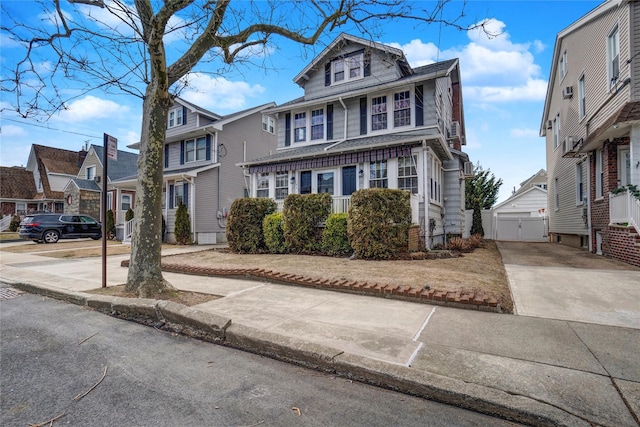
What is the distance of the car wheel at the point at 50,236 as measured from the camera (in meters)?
17.9

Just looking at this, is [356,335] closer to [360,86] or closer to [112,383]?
[112,383]

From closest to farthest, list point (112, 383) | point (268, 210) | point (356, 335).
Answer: point (112, 383), point (356, 335), point (268, 210)

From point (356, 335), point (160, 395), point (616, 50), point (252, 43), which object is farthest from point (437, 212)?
point (160, 395)

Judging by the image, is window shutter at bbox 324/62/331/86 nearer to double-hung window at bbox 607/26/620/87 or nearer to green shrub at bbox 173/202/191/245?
green shrub at bbox 173/202/191/245

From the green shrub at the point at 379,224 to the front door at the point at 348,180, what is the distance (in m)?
3.56

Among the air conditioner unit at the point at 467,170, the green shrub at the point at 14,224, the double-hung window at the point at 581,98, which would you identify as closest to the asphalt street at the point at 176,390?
the double-hung window at the point at 581,98

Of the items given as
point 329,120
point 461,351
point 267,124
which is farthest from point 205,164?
point 461,351

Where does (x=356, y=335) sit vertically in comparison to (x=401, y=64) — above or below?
below

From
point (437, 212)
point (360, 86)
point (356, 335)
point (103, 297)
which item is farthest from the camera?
point (360, 86)

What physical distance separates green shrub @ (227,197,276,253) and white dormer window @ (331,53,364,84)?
24.2 feet

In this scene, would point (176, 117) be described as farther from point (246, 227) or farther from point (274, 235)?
point (274, 235)

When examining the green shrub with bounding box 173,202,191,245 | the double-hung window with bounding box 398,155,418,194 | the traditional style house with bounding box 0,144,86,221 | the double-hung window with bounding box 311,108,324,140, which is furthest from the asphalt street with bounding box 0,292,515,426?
the traditional style house with bounding box 0,144,86,221

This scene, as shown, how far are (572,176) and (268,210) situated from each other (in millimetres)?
12594

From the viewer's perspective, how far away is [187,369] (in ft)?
9.82
